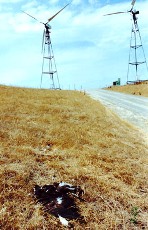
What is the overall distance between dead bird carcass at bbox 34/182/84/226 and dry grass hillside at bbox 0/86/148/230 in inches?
7.0

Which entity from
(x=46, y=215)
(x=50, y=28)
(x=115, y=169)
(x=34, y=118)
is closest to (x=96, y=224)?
(x=46, y=215)

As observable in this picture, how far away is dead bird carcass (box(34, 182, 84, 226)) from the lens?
8.19 meters

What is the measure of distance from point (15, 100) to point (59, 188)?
15.1m

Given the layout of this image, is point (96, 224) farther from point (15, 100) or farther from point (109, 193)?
point (15, 100)

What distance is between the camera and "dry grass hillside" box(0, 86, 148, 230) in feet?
26.6

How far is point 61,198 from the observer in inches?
344

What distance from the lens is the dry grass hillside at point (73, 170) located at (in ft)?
26.6

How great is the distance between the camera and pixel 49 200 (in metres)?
8.66

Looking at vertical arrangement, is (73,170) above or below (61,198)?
above

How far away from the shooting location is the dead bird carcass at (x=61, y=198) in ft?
26.9

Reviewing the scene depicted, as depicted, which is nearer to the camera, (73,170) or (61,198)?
(61,198)

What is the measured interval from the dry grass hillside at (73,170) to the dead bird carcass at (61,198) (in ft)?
0.59

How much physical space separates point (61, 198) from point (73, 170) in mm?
2015

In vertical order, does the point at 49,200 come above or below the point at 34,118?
below
